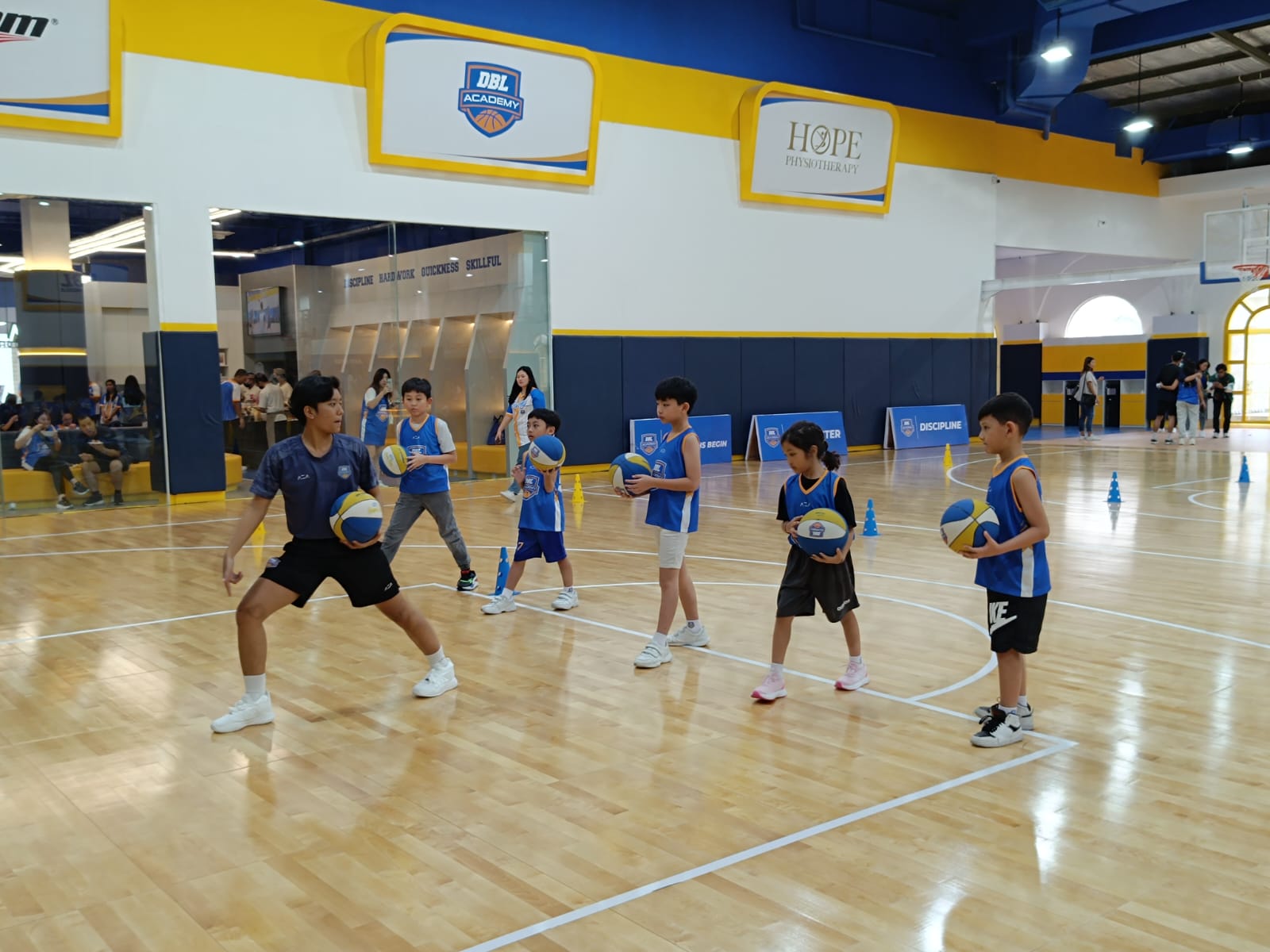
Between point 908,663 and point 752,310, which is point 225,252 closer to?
point 752,310

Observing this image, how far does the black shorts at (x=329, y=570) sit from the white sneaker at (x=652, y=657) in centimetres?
160

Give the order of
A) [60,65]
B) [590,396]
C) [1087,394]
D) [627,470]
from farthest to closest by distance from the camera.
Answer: [1087,394], [590,396], [60,65], [627,470]

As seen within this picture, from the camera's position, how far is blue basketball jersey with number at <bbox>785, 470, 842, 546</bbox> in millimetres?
5473

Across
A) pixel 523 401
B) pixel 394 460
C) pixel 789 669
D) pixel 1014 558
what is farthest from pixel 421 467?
pixel 523 401

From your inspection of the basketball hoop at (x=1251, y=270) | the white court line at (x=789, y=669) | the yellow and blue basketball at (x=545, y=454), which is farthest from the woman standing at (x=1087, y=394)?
the yellow and blue basketball at (x=545, y=454)

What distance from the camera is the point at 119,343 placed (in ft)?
46.6

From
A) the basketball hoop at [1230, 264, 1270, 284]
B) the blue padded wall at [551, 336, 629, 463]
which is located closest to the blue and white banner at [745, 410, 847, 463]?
the blue padded wall at [551, 336, 629, 463]

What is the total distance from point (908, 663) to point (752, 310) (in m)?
15.0

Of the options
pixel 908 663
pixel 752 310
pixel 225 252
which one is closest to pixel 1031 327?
pixel 752 310

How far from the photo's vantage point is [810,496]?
5.52 meters

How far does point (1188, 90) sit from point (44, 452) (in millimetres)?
26161

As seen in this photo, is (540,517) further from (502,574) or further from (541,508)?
(502,574)

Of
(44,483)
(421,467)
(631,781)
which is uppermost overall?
(421,467)

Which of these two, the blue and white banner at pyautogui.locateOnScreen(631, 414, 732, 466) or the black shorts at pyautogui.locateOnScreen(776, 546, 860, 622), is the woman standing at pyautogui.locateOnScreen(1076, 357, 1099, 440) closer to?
the blue and white banner at pyautogui.locateOnScreen(631, 414, 732, 466)
